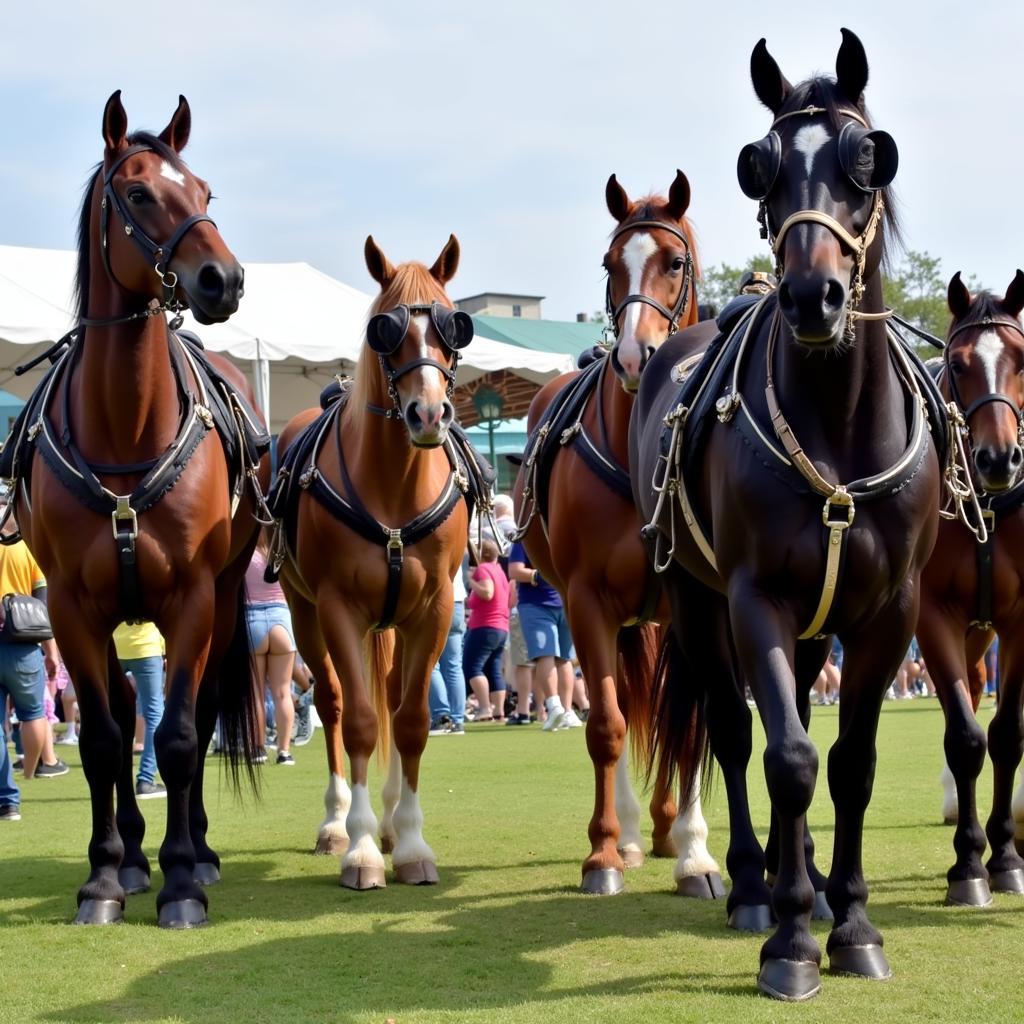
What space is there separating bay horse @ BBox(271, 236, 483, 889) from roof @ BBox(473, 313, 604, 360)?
1106 inches

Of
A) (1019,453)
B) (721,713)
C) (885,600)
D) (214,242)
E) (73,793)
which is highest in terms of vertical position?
(214,242)

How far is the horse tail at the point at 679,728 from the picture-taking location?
7426mm

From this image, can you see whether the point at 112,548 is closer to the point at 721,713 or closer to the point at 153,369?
the point at 153,369

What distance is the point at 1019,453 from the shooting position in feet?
21.7

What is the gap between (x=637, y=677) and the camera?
27.5ft

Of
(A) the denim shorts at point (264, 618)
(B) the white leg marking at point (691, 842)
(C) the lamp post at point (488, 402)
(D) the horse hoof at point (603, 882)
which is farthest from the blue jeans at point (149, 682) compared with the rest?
(C) the lamp post at point (488, 402)

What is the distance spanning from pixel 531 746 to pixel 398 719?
7.22 meters

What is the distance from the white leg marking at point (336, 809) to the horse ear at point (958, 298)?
4.12 m

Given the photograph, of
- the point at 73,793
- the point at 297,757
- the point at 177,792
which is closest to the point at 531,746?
the point at 297,757

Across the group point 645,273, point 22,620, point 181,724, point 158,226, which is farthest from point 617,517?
point 22,620

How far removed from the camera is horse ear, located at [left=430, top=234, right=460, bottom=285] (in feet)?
25.7

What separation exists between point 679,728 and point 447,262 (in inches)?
104

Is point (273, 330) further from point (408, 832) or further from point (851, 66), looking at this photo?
point (851, 66)

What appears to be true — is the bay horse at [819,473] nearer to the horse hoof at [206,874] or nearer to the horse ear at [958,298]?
the horse ear at [958,298]
